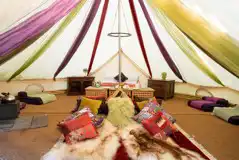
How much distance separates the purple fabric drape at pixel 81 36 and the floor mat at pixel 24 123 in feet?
5.37

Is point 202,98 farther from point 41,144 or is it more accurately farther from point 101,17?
point 41,144

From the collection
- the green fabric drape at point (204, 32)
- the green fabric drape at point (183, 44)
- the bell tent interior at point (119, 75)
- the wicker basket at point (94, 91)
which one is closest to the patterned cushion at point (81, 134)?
the bell tent interior at point (119, 75)

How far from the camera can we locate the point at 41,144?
2.68 m

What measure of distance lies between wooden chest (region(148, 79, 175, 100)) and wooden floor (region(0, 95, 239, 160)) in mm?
1003

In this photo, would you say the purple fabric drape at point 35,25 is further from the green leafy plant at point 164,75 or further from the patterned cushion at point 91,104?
the green leafy plant at point 164,75

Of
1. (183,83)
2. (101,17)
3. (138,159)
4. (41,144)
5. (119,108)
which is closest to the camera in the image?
(138,159)

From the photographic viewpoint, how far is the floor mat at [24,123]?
→ 131 inches

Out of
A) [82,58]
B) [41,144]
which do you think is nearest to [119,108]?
[41,144]

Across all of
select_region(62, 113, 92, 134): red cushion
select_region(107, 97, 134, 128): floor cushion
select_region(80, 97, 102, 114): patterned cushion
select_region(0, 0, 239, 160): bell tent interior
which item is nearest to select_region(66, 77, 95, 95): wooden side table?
select_region(0, 0, 239, 160): bell tent interior

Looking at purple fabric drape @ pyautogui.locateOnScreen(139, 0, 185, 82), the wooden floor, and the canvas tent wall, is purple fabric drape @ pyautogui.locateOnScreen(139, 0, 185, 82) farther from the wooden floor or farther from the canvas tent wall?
the wooden floor

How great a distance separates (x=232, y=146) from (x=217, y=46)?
1.39 m

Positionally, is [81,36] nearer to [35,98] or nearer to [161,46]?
[161,46]

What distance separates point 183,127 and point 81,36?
9.04 feet

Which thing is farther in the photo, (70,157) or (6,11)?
(6,11)
